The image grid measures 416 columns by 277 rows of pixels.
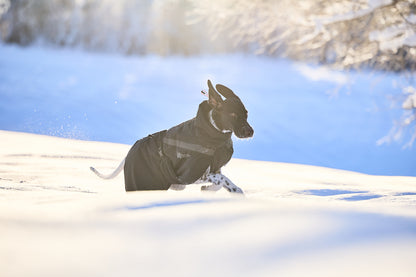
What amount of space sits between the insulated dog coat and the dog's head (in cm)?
7

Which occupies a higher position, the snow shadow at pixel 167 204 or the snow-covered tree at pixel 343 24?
the snow-covered tree at pixel 343 24

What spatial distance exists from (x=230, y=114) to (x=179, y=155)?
521 millimetres

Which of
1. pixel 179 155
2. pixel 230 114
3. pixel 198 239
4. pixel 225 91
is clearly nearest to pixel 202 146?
pixel 179 155

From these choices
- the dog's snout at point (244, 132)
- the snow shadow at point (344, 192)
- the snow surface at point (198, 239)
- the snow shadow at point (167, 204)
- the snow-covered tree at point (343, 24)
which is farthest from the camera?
the snow-covered tree at point (343, 24)

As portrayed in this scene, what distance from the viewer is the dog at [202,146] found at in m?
3.63

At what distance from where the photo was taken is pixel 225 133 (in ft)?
12.1

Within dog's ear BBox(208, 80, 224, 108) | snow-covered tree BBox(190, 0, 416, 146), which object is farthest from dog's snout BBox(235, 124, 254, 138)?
snow-covered tree BBox(190, 0, 416, 146)

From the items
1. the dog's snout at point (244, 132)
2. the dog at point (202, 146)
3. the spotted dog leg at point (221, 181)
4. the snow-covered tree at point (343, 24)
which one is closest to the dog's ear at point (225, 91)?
the dog at point (202, 146)

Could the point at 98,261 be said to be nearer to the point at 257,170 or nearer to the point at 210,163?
the point at 210,163

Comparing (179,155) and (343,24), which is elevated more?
(343,24)

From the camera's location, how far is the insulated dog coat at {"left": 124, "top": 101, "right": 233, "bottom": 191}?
11.9 feet

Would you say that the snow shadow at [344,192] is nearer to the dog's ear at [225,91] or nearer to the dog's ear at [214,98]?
the dog's ear at [225,91]

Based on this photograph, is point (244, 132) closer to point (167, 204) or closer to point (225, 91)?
point (225, 91)

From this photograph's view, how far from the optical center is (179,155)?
372 cm
